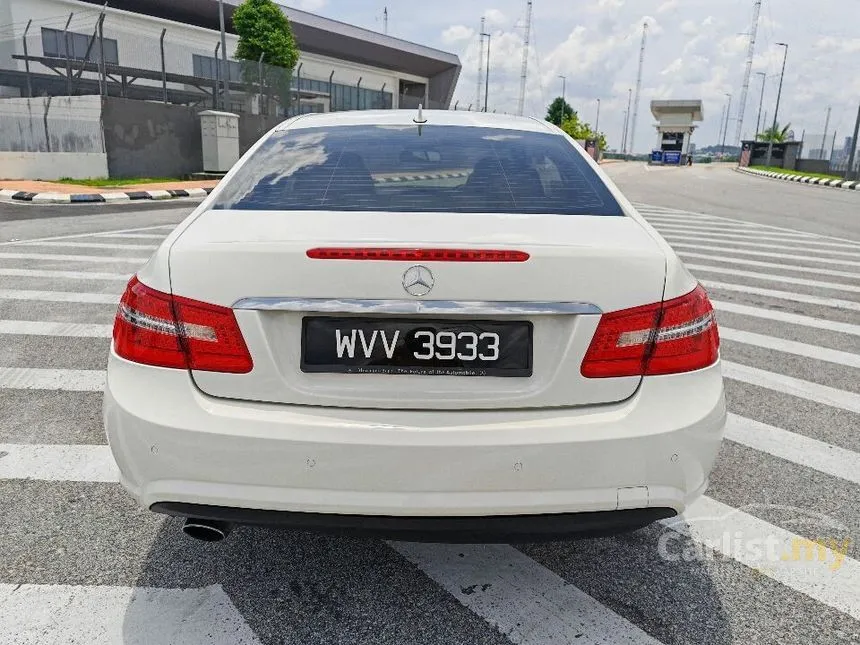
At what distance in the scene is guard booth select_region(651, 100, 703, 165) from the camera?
106938mm

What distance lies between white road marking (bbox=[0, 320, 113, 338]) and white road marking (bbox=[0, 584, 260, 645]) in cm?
337

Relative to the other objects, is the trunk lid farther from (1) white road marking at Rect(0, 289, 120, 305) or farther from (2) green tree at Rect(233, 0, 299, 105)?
(2) green tree at Rect(233, 0, 299, 105)

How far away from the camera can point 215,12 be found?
45438 mm

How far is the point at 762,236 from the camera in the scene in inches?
495

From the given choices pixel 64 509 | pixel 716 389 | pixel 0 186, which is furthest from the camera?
pixel 0 186

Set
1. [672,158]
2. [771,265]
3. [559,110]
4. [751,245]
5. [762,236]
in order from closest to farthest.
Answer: [771,265] < [751,245] < [762,236] < [672,158] < [559,110]

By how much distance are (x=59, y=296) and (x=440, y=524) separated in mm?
5884

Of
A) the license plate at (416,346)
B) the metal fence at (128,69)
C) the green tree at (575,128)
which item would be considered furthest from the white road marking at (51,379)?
the green tree at (575,128)

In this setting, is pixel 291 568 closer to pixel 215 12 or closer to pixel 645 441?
pixel 645 441

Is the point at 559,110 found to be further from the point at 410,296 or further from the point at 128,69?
the point at 410,296

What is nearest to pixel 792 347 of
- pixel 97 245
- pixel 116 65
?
pixel 97 245

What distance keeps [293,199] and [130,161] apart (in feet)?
71.7

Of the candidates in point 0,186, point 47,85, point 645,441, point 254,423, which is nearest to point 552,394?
point 645,441

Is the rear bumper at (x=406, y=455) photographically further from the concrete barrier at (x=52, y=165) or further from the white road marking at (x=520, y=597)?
the concrete barrier at (x=52, y=165)
